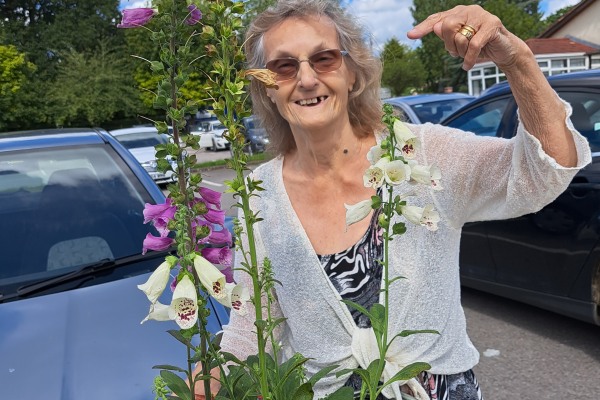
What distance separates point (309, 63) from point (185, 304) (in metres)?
0.97

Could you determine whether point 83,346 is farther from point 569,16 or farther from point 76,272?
point 569,16

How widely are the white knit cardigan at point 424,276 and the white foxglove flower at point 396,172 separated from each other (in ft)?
2.06

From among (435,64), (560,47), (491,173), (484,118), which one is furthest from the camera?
(435,64)

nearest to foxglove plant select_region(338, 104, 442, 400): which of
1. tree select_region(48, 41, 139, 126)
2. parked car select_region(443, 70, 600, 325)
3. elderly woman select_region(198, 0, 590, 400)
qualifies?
elderly woman select_region(198, 0, 590, 400)

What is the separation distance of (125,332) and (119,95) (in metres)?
33.6

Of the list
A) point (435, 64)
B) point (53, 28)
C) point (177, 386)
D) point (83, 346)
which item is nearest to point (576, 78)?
point (83, 346)

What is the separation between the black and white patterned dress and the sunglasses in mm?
408

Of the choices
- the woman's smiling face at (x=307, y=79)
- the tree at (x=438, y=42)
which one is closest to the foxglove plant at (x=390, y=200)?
the woman's smiling face at (x=307, y=79)

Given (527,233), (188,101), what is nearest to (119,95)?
(527,233)

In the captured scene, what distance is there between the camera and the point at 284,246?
5.24 ft

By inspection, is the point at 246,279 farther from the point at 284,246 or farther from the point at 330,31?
the point at 330,31

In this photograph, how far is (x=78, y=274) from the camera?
2.46m

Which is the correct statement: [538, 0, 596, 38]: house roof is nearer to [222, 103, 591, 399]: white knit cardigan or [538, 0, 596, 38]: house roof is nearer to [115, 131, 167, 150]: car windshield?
[115, 131, 167, 150]: car windshield

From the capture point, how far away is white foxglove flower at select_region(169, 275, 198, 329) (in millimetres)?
713
